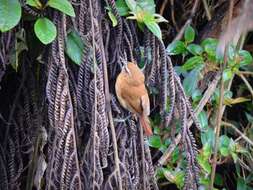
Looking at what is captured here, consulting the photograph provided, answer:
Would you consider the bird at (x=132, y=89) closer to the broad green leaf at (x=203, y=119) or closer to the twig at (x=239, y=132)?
the broad green leaf at (x=203, y=119)

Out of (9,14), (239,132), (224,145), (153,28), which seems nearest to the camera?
(9,14)

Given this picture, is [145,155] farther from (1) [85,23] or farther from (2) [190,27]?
(2) [190,27]

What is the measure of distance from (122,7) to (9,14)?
33cm

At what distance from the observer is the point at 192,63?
1.71 m

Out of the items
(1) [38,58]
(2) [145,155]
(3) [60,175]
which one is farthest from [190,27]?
(3) [60,175]

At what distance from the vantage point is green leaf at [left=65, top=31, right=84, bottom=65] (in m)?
1.24

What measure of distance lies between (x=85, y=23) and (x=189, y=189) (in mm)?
546

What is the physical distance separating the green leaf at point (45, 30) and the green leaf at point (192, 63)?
2.05 feet

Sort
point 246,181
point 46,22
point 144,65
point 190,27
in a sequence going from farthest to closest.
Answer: point 246,181, point 190,27, point 144,65, point 46,22

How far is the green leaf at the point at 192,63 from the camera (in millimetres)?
1701

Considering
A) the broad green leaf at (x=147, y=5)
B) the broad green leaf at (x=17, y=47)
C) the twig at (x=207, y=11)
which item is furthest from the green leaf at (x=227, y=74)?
the broad green leaf at (x=17, y=47)

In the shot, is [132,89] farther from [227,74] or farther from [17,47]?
[227,74]

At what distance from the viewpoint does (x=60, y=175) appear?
4.09 ft

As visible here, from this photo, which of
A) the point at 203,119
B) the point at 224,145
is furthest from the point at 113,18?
the point at 224,145
